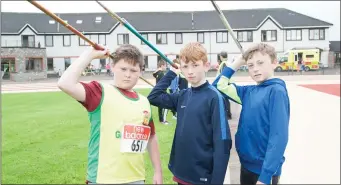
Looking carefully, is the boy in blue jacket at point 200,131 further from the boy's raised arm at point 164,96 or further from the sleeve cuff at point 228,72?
the sleeve cuff at point 228,72

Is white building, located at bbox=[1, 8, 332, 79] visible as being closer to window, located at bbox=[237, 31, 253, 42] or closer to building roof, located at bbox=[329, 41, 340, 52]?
window, located at bbox=[237, 31, 253, 42]

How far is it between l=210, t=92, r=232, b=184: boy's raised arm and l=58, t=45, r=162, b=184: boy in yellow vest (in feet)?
1.63

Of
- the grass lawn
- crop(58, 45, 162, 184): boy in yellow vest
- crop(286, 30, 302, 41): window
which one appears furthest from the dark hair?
crop(286, 30, 302, 41): window

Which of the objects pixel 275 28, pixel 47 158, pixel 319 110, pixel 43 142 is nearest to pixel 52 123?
pixel 43 142

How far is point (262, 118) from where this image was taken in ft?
9.10

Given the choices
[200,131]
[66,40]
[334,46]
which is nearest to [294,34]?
[334,46]

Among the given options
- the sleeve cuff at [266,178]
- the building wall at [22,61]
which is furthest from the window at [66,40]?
the sleeve cuff at [266,178]

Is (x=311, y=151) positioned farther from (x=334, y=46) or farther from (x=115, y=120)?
(x=334, y=46)

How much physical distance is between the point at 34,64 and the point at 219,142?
4690 centimetres

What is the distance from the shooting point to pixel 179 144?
285 cm

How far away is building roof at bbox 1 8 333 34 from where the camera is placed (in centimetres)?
4881

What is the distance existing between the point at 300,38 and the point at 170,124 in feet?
143

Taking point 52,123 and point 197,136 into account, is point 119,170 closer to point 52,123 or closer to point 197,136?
point 197,136


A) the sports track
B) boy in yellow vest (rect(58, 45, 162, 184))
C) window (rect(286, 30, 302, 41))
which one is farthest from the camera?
window (rect(286, 30, 302, 41))
